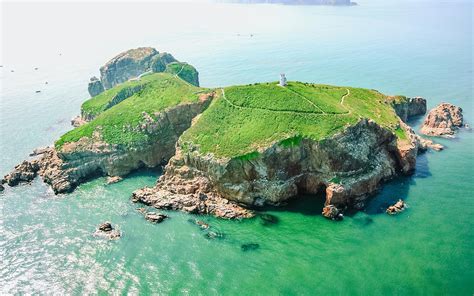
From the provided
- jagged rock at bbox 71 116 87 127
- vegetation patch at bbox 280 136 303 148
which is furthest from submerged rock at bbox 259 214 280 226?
jagged rock at bbox 71 116 87 127

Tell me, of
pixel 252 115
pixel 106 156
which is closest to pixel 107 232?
pixel 106 156

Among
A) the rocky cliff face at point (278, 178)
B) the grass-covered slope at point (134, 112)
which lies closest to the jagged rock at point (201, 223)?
the rocky cliff face at point (278, 178)

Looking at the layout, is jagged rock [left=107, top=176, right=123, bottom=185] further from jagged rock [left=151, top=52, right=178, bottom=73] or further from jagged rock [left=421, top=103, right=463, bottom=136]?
jagged rock [left=421, top=103, right=463, bottom=136]

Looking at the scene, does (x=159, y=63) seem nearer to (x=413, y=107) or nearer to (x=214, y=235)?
(x=413, y=107)

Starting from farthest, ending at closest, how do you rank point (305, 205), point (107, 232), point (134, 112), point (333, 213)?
point (134, 112) → point (305, 205) → point (333, 213) → point (107, 232)

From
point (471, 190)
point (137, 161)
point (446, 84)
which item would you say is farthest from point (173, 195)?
point (446, 84)

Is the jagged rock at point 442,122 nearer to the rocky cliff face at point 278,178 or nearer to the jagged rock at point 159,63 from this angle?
the rocky cliff face at point 278,178

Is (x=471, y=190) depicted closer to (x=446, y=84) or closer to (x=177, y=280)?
(x=177, y=280)
